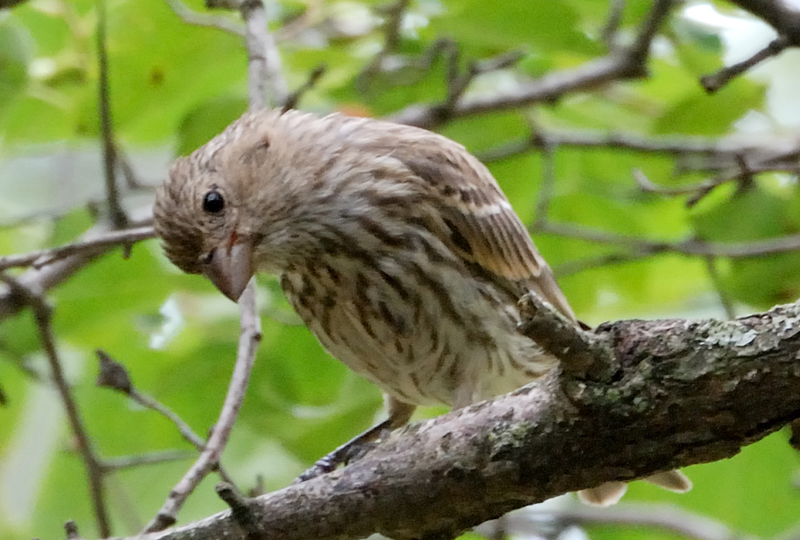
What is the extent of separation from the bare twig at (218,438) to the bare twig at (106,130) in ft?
2.87

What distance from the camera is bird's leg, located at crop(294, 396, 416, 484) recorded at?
2840mm

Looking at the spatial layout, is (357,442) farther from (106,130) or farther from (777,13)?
(777,13)

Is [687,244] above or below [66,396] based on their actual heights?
below

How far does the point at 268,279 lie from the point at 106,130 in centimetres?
85

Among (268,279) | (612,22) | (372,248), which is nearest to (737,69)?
(612,22)

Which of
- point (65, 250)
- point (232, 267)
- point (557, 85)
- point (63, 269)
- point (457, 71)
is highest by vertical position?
point (457, 71)

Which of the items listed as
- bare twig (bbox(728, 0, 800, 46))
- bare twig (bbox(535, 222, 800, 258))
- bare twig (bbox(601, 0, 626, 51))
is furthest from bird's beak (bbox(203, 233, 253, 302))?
bare twig (bbox(728, 0, 800, 46))

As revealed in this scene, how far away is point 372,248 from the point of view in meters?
2.95

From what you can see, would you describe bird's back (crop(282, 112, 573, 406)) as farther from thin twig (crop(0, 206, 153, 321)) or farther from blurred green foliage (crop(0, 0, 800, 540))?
thin twig (crop(0, 206, 153, 321))

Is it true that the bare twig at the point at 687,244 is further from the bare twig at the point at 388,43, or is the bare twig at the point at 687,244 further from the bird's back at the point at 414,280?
the bare twig at the point at 388,43

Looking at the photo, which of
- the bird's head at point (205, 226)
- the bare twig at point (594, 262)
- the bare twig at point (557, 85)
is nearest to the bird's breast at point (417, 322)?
the bird's head at point (205, 226)

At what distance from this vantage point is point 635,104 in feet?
14.3

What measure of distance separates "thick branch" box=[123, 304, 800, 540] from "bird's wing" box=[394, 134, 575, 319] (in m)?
1.04

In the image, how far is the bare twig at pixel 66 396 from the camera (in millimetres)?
2910
